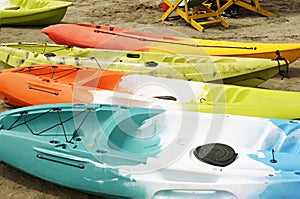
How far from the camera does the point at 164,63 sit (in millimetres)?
4059

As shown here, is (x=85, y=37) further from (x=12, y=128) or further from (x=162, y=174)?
(x=162, y=174)

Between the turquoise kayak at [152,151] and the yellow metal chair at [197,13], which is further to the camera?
the yellow metal chair at [197,13]

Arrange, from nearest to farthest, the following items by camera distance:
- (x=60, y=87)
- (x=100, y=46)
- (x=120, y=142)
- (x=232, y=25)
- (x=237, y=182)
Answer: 1. (x=237, y=182)
2. (x=120, y=142)
3. (x=60, y=87)
4. (x=100, y=46)
5. (x=232, y=25)

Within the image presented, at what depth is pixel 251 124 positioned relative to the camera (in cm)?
289

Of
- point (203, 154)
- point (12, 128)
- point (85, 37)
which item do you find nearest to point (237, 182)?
point (203, 154)

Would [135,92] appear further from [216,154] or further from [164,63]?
[216,154]

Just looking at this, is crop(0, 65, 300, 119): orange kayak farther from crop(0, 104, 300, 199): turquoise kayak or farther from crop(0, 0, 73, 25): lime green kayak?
crop(0, 0, 73, 25): lime green kayak

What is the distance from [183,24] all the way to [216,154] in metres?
4.33

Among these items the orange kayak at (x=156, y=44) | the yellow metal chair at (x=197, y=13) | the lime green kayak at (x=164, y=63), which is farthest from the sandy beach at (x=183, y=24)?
the lime green kayak at (x=164, y=63)

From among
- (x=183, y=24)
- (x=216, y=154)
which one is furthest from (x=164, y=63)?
(x=183, y=24)

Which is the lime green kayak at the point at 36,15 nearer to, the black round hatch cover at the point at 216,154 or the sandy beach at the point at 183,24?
the sandy beach at the point at 183,24

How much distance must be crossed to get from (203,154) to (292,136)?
649 millimetres

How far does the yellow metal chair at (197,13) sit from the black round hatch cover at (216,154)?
384 cm

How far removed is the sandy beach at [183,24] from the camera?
5730mm
